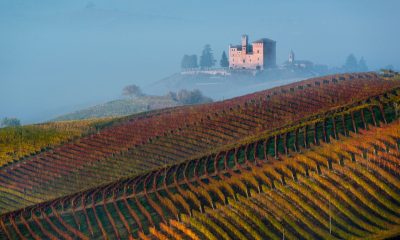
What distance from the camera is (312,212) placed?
33.1ft

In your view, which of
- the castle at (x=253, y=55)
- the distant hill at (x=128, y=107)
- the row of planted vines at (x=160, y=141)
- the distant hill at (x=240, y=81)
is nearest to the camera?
the row of planted vines at (x=160, y=141)

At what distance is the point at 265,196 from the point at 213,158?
171 inches

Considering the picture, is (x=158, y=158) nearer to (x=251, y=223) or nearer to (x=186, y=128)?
(x=186, y=128)

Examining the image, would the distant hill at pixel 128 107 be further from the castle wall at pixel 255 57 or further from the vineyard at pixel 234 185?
the vineyard at pixel 234 185

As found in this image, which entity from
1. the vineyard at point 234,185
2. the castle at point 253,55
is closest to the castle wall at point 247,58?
the castle at point 253,55

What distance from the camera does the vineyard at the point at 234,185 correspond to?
391 inches

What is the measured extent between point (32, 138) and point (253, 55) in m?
94.1

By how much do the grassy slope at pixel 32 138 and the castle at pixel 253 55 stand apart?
86.0 m

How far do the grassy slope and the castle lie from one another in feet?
282

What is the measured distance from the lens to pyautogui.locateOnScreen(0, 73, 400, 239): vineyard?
9.92 meters

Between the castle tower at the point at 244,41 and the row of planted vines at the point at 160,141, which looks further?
the castle tower at the point at 244,41

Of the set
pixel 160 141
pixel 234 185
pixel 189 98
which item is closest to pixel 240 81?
pixel 189 98

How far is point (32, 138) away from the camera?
83.1 ft

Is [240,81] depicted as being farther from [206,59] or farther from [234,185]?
[234,185]
